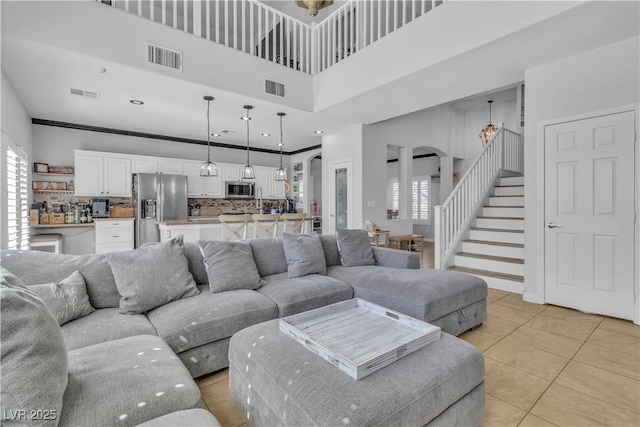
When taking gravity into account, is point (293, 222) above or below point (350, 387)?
above

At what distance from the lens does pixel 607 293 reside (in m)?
3.24

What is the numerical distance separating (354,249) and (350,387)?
90.3 inches

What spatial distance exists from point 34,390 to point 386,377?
123cm

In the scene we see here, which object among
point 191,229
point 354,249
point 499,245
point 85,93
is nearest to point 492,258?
point 499,245

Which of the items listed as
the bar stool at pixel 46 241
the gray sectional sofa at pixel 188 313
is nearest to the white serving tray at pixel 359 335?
the gray sectional sofa at pixel 188 313

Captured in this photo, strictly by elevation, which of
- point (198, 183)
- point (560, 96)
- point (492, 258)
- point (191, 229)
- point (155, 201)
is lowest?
point (492, 258)

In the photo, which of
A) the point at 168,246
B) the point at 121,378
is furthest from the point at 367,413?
the point at 168,246

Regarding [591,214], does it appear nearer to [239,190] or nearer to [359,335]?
[359,335]

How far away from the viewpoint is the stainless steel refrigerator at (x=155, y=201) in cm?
615

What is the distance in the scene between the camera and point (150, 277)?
227 centimetres

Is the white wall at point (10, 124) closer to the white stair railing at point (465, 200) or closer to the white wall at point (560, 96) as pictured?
the white stair railing at point (465, 200)

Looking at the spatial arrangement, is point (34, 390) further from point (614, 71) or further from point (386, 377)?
point (614, 71)

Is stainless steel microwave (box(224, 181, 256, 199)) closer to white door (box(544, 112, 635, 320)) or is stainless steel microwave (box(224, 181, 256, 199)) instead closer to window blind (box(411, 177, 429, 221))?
window blind (box(411, 177, 429, 221))

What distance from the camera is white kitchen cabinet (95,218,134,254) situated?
578cm
